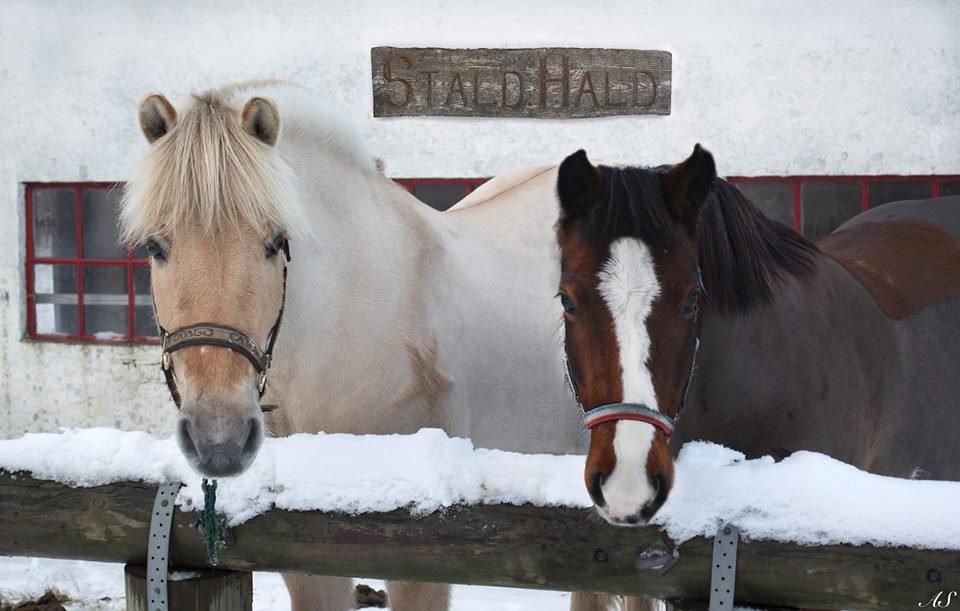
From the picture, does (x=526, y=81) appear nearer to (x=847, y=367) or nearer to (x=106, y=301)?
(x=106, y=301)

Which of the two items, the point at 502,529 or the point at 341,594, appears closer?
the point at 502,529

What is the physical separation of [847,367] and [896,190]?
363 cm

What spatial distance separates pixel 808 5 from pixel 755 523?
4.56m

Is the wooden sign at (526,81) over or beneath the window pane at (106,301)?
over

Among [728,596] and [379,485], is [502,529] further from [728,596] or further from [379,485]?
→ [728,596]

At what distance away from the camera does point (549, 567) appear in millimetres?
1538

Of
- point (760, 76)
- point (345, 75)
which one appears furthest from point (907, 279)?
point (345, 75)

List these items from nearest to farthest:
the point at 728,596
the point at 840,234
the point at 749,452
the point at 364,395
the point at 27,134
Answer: the point at 728,596
the point at 749,452
the point at 364,395
the point at 840,234
the point at 27,134

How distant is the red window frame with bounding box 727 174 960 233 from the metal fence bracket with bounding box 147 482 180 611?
14.2 feet

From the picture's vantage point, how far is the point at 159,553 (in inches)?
64.2

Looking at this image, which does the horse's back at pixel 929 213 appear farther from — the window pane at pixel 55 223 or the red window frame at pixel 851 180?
the window pane at pixel 55 223

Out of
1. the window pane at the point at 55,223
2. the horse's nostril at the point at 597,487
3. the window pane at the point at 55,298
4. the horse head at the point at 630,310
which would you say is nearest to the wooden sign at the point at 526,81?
the window pane at the point at 55,223

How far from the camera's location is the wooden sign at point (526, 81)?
536 centimetres

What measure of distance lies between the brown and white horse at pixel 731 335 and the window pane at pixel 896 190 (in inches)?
104
